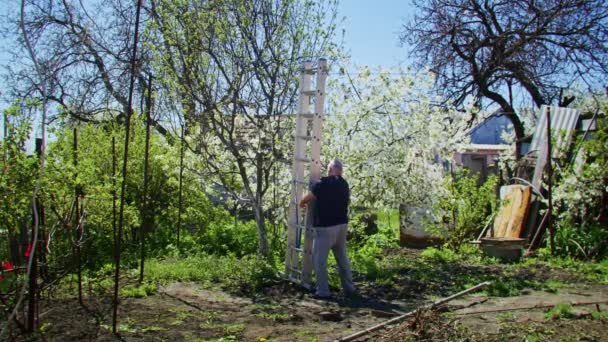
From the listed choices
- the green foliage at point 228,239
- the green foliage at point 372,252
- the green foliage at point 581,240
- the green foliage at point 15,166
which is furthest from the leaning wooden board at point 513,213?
the green foliage at point 15,166

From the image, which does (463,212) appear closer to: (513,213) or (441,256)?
(513,213)

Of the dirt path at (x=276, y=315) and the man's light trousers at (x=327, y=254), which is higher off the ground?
the man's light trousers at (x=327, y=254)

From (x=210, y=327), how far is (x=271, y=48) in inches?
168

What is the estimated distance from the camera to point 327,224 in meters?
7.10

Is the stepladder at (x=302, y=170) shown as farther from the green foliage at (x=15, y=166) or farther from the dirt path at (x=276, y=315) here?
the green foliage at (x=15, y=166)

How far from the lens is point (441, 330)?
4.74 metres

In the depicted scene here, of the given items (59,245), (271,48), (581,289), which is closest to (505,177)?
(581,289)

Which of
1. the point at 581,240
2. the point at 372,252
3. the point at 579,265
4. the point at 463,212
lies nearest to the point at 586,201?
the point at 581,240

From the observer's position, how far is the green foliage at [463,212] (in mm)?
11070

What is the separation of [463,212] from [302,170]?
4.54m

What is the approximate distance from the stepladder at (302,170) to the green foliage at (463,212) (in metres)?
4.06

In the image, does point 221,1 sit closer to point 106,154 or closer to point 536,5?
point 106,154

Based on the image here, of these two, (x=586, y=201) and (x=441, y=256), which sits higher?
(x=586, y=201)

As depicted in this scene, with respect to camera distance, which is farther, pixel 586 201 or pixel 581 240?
pixel 586 201
